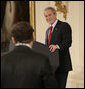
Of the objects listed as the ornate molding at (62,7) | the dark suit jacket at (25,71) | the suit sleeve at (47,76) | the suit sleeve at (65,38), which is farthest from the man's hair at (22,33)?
the ornate molding at (62,7)

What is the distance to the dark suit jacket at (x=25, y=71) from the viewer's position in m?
2.14

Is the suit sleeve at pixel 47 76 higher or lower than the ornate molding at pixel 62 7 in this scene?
lower

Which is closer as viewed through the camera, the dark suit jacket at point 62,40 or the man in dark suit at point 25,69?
the man in dark suit at point 25,69

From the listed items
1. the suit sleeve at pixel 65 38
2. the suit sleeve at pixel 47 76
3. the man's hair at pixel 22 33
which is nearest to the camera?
the suit sleeve at pixel 47 76

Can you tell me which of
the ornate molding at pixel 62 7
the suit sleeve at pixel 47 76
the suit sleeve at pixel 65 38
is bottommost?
the suit sleeve at pixel 47 76

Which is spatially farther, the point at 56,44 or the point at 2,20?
the point at 2,20

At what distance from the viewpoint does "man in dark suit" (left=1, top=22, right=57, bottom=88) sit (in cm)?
214

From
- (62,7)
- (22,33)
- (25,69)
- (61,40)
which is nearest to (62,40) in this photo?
(61,40)

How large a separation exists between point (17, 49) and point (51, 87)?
0.42 metres

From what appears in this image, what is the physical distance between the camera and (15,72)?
7.07 feet

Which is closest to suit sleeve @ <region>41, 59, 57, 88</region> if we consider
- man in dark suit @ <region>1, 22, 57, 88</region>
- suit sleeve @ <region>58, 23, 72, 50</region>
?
man in dark suit @ <region>1, 22, 57, 88</region>

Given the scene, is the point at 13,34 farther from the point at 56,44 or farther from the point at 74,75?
the point at 74,75

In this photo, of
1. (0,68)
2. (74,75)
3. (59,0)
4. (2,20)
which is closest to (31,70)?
(0,68)

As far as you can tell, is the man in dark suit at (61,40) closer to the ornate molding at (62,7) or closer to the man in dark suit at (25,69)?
the man in dark suit at (25,69)
